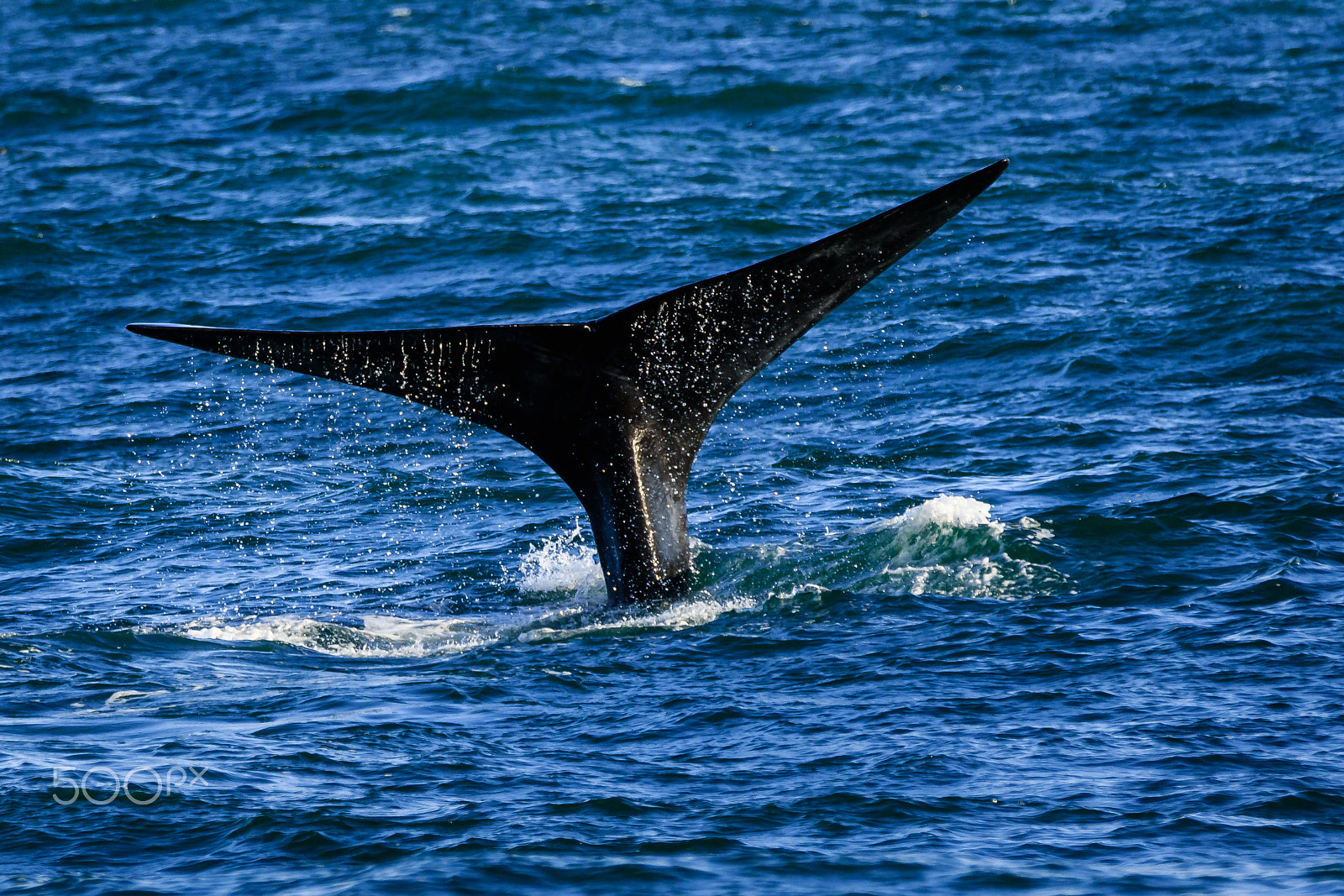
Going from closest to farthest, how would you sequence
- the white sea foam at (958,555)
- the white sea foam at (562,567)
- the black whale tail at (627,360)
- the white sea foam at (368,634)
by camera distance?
the black whale tail at (627,360) → the white sea foam at (368,634) → the white sea foam at (958,555) → the white sea foam at (562,567)

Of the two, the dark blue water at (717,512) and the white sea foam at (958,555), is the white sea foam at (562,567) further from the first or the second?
the white sea foam at (958,555)

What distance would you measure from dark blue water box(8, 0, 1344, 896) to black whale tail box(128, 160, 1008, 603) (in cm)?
97

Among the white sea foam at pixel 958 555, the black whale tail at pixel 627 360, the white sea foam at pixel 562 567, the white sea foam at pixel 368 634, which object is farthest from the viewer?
the white sea foam at pixel 562 567

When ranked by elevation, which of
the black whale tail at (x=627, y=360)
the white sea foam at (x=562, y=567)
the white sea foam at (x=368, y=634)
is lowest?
the white sea foam at (x=368, y=634)

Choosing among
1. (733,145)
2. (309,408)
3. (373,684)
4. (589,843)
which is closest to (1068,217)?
(733,145)

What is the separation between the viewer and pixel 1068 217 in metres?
20.8

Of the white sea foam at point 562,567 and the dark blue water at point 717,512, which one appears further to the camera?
the white sea foam at point 562,567

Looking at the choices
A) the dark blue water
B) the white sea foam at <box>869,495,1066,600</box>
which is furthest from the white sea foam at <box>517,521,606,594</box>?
the white sea foam at <box>869,495,1066,600</box>

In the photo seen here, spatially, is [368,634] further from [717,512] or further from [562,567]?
[717,512]

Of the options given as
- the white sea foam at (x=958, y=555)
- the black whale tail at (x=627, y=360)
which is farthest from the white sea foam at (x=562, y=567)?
the white sea foam at (x=958, y=555)

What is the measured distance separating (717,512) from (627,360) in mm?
3806

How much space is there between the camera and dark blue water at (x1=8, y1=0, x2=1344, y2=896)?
743 cm

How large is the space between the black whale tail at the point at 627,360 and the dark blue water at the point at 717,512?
0.97 m

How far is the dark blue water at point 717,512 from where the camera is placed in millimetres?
7430
